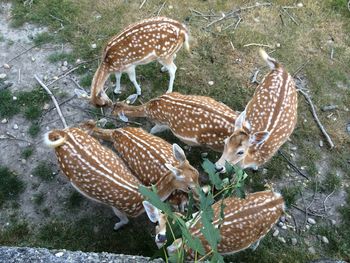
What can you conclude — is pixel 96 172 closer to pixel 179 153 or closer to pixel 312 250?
pixel 179 153

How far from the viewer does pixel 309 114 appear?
537cm

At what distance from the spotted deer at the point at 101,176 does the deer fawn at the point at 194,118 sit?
67 cm

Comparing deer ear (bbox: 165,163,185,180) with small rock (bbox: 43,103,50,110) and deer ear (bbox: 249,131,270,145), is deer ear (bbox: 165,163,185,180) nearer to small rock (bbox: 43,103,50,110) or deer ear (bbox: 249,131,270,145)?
deer ear (bbox: 249,131,270,145)

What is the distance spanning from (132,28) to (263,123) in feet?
5.55

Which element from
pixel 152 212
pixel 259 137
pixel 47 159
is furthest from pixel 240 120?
pixel 47 159

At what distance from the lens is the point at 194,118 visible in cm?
443

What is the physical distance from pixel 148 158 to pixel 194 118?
58cm

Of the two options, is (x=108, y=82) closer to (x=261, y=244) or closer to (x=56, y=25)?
(x=56, y=25)

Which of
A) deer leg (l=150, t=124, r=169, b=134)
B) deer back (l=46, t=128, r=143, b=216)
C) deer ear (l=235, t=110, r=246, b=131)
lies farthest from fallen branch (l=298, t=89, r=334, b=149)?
deer back (l=46, t=128, r=143, b=216)

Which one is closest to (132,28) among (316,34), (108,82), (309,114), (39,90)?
(108,82)

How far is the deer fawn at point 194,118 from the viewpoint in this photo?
14.2 feet

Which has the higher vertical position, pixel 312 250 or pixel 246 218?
pixel 246 218

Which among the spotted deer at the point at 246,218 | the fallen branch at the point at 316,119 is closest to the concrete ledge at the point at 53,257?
the spotted deer at the point at 246,218

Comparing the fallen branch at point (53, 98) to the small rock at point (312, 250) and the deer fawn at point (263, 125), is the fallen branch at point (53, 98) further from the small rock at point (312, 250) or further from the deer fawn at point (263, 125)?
the small rock at point (312, 250)
